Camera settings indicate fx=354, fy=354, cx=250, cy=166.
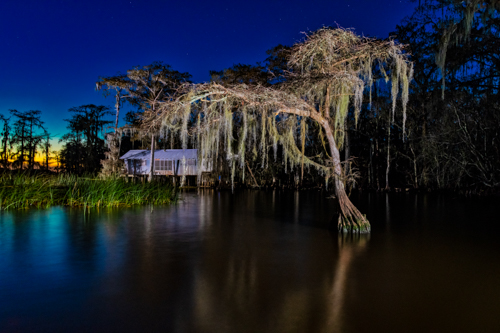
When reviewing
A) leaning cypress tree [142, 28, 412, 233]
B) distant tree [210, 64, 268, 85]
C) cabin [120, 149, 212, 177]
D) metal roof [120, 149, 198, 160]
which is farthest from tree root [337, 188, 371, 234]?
cabin [120, 149, 212, 177]

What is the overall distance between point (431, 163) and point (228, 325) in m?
25.6

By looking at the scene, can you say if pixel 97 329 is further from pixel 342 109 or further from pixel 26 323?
pixel 342 109

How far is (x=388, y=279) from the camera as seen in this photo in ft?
19.6

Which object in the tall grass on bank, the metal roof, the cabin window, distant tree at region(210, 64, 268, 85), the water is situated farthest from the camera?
the cabin window

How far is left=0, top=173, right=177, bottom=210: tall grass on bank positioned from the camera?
14.3m

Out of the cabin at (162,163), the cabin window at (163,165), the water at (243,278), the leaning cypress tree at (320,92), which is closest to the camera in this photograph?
the water at (243,278)

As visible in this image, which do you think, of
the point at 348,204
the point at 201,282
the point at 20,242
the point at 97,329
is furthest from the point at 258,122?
the point at 97,329

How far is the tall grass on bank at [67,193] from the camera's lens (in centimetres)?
1433

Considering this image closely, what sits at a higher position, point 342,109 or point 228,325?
point 342,109

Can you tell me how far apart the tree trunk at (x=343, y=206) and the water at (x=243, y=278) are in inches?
17.5

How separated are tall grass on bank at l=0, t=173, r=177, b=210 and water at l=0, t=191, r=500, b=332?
3.32 metres

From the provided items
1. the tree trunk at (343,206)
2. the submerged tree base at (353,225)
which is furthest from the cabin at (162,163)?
the tree trunk at (343,206)

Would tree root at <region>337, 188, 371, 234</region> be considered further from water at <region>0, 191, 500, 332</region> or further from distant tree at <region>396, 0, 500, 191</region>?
distant tree at <region>396, 0, 500, 191</region>

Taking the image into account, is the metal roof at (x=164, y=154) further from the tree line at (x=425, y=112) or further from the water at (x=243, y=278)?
the water at (x=243, y=278)
